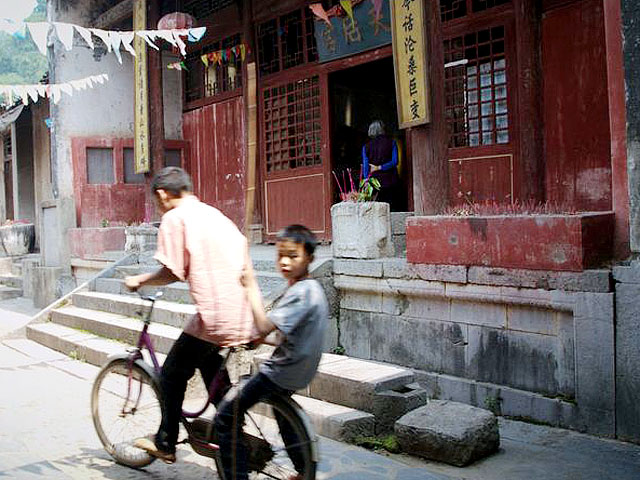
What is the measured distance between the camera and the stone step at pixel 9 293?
601 inches

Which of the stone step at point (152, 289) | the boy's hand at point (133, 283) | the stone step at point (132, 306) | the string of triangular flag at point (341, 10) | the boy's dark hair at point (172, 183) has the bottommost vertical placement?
the stone step at point (132, 306)

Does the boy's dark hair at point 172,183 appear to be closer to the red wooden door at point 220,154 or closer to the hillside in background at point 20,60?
the red wooden door at point 220,154

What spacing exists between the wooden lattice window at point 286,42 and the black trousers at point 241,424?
8.52 meters

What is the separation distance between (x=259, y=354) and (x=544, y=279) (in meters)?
2.55

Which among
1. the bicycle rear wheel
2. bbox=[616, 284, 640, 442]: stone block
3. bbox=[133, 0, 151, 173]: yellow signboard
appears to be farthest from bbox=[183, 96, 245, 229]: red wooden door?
the bicycle rear wheel

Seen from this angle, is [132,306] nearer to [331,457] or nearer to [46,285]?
[331,457]

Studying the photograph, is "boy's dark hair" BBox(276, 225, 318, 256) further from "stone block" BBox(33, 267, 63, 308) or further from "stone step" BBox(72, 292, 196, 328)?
"stone block" BBox(33, 267, 63, 308)

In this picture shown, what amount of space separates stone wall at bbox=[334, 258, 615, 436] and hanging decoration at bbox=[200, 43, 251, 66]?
19.1 ft

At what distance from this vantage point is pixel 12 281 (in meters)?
16.1

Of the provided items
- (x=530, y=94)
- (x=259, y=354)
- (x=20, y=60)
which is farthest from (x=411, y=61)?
(x=20, y=60)

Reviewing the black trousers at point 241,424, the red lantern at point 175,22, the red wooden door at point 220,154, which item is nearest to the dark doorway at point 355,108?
the red wooden door at point 220,154

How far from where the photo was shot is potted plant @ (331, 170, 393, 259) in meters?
7.39

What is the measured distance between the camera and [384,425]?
5168 mm

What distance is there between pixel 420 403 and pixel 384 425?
371mm
